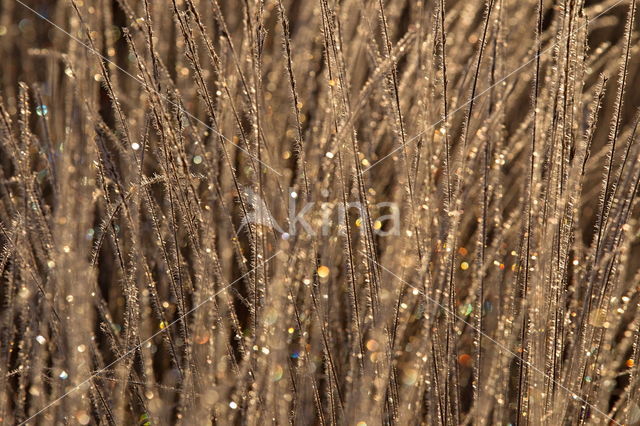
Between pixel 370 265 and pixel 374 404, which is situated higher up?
pixel 370 265

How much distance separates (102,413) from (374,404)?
30 cm

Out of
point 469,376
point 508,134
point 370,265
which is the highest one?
point 508,134

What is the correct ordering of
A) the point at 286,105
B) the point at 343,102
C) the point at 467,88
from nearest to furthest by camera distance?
the point at 343,102, the point at 467,88, the point at 286,105

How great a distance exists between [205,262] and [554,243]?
341mm

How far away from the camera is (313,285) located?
70 centimetres

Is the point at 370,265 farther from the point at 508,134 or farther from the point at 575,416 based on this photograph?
the point at 508,134

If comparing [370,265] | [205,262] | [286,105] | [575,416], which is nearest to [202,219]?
[205,262]

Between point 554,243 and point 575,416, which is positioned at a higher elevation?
point 554,243

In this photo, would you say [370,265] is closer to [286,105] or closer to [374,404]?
[374,404]

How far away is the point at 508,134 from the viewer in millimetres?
1032

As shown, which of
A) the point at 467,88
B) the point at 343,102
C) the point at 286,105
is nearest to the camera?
the point at 343,102

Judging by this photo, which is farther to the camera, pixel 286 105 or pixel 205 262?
pixel 286 105

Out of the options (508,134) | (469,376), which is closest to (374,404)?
(469,376)

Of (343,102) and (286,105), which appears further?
(286,105)
